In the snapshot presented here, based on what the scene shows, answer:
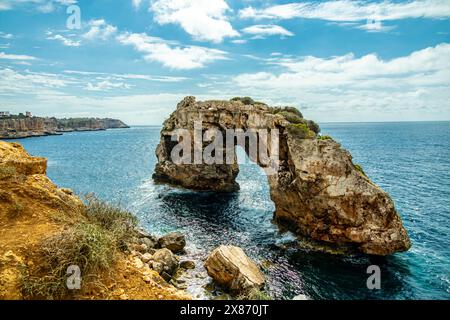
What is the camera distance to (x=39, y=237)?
10.2 metres

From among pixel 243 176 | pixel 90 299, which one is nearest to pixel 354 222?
pixel 90 299

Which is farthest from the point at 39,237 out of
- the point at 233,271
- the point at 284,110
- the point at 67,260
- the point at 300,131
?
the point at 284,110

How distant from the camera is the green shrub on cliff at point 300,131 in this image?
26.4 m

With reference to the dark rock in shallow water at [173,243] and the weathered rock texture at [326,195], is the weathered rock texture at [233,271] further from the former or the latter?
the weathered rock texture at [326,195]

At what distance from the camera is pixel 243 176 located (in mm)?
57875

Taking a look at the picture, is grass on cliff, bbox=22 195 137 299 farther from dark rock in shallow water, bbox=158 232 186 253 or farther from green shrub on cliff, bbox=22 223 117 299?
dark rock in shallow water, bbox=158 232 186 253

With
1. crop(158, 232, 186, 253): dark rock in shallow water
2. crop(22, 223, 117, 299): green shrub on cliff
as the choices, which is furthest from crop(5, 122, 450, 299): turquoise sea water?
crop(22, 223, 117, 299): green shrub on cliff

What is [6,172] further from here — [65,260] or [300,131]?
[300,131]

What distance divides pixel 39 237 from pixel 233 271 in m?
11.2

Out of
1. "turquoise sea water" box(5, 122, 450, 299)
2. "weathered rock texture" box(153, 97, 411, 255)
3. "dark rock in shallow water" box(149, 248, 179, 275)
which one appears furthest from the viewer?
"weathered rock texture" box(153, 97, 411, 255)

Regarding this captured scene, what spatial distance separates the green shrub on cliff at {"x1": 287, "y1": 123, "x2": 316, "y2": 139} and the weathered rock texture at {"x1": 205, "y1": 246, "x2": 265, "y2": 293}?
12.4m

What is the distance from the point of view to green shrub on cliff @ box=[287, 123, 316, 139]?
26439 mm
